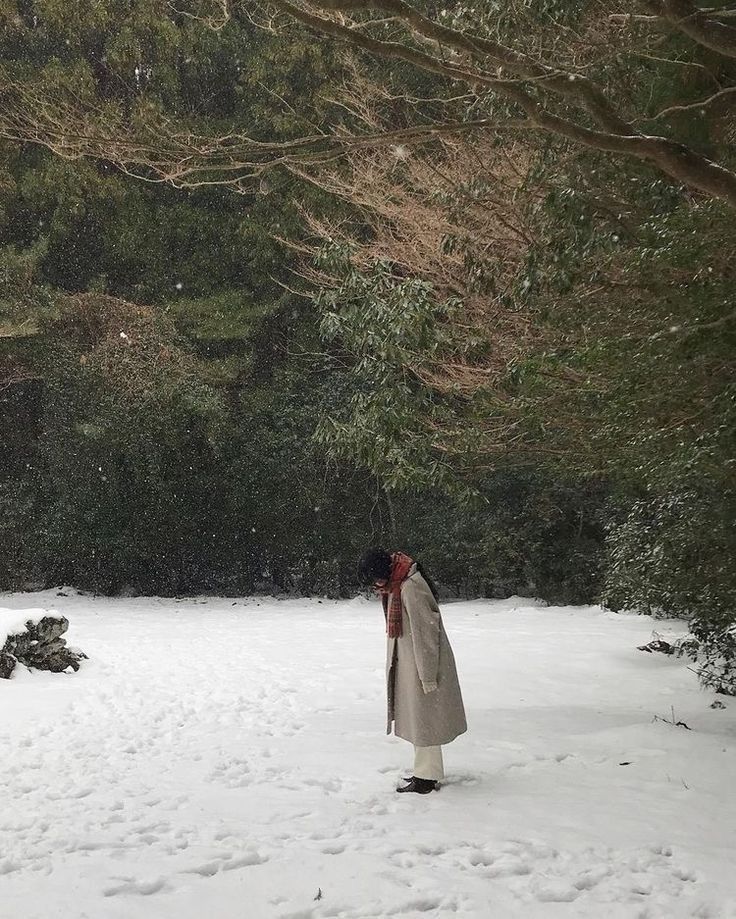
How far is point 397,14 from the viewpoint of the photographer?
4.22 meters

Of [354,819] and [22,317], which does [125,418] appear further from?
[354,819]

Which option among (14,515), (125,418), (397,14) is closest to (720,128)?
(397,14)

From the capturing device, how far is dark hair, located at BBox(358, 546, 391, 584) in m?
5.50

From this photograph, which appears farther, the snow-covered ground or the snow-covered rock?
the snow-covered rock

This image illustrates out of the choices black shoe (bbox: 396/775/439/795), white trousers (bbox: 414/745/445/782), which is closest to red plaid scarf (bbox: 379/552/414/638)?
white trousers (bbox: 414/745/445/782)

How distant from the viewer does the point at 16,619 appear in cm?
965

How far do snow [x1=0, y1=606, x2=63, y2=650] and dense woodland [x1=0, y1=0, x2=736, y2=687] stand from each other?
3.79m

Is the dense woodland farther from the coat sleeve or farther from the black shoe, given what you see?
the black shoe

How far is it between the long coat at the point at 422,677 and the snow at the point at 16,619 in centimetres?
542

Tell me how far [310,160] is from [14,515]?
48.1 ft

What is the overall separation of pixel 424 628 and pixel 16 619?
5.97 meters

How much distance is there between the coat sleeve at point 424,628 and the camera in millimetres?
5461

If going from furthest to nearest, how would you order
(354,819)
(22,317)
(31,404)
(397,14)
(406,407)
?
(31,404), (22,317), (406,407), (354,819), (397,14)

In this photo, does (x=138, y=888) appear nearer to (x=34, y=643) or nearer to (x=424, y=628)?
(x=424, y=628)
